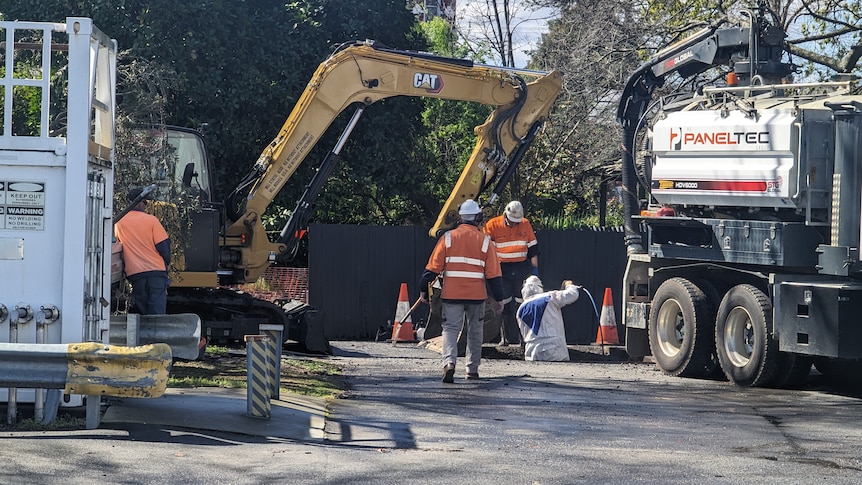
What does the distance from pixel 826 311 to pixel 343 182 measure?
12804 mm

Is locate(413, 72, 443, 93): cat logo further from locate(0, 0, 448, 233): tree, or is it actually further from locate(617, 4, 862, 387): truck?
locate(0, 0, 448, 233): tree

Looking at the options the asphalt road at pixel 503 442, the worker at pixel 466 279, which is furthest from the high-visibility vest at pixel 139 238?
the worker at pixel 466 279

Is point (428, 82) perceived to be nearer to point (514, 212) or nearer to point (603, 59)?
point (514, 212)

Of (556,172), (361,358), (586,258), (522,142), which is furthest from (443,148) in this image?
(361,358)

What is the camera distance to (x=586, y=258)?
21.0 metres

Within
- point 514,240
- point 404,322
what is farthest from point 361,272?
point 514,240

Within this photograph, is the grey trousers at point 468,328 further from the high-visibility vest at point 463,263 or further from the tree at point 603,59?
the tree at point 603,59

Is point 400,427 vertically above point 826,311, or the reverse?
point 826,311

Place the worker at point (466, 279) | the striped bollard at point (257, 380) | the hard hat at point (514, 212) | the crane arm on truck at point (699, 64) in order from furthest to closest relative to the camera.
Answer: the hard hat at point (514, 212), the crane arm on truck at point (699, 64), the worker at point (466, 279), the striped bollard at point (257, 380)

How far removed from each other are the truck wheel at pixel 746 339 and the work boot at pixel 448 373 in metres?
3.18

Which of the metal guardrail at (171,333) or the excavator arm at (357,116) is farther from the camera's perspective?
the excavator arm at (357,116)

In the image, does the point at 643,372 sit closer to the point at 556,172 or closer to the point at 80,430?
the point at 80,430

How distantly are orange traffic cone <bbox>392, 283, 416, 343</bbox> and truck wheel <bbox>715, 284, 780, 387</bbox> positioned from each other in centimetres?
579

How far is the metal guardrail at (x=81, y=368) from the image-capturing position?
336 inches
